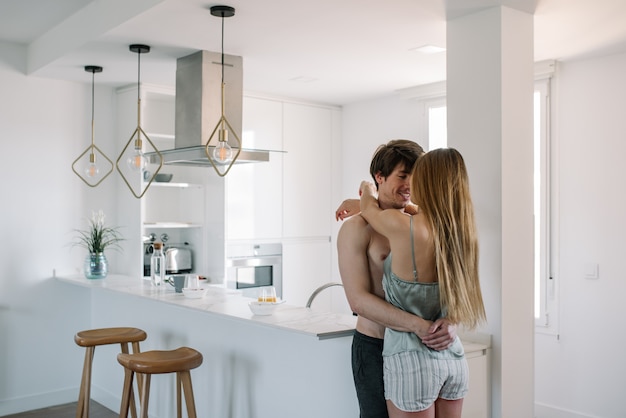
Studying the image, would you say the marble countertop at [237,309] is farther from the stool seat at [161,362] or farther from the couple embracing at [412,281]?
the couple embracing at [412,281]

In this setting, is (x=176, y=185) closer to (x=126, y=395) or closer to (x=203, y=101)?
(x=203, y=101)

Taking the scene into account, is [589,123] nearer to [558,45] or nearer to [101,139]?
[558,45]

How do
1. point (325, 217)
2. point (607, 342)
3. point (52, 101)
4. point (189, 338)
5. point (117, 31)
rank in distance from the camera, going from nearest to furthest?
point (117, 31) < point (189, 338) < point (607, 342) < point (52, 101) < point (325, 217)

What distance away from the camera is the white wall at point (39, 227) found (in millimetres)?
4535

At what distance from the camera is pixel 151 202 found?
5172 mm

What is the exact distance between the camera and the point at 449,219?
1993mm

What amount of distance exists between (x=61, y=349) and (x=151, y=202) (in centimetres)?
130

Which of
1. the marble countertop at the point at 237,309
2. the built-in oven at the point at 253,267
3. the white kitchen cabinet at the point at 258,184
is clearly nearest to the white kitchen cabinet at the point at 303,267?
the built-in oven at the point at 253,267

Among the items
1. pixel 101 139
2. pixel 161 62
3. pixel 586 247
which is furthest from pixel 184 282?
pixel 586 247

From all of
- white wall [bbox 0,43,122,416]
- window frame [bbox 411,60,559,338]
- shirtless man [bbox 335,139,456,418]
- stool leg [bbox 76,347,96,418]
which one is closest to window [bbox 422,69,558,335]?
window frame [bbox 411,60,559,338]

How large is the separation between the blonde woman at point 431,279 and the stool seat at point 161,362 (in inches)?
47.2

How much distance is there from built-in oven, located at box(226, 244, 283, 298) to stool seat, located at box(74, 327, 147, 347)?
1.34 m

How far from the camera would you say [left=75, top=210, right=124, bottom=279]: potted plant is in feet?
15.0

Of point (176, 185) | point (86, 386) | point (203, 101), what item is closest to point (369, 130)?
point (176, 185)
